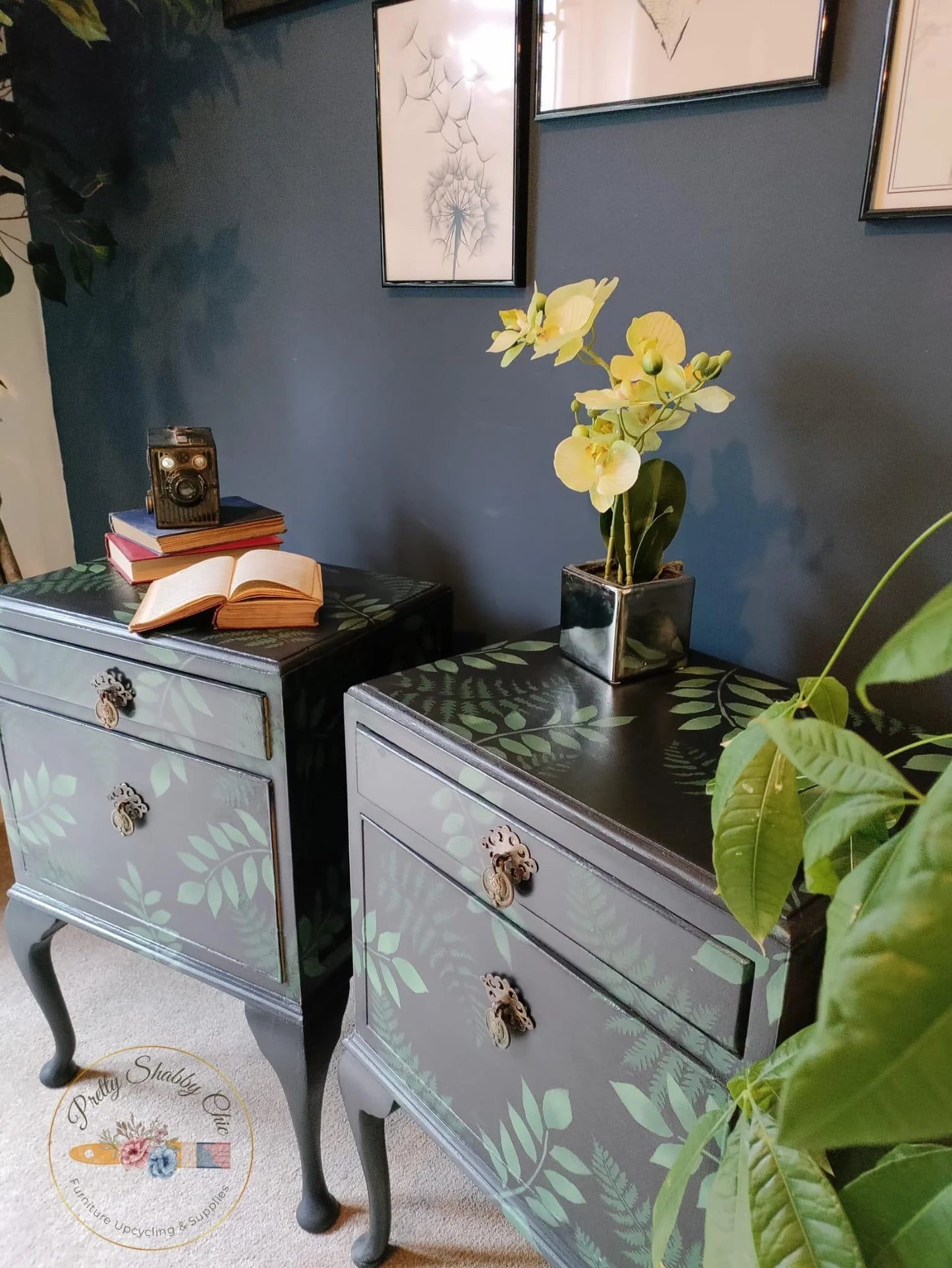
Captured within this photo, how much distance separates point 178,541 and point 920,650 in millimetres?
1039

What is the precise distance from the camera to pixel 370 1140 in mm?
1082

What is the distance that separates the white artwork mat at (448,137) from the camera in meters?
1.10

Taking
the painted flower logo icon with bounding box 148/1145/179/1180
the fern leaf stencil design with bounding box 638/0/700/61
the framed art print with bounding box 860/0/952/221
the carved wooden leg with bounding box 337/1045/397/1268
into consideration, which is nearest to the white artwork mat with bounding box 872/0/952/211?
the framed art print with bounding box 860/0/952/221

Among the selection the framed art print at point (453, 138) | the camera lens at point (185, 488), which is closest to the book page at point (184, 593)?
the camera lens at point (185, 488)

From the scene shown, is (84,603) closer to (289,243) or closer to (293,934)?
(293,934)

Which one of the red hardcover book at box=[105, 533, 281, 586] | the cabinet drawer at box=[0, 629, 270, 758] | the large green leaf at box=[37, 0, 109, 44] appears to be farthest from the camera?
the large green leaf at box=[37, 0, 109, 44]

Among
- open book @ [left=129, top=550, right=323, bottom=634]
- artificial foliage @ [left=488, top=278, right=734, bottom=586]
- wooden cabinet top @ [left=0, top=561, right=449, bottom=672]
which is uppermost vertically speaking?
artificial foliage @ [left=488, top=278, right=734, bottom=586]

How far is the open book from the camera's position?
3.36 feet

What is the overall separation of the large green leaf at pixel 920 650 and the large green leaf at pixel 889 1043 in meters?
0.07

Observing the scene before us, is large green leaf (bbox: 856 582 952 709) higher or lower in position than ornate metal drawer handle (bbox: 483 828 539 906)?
higher

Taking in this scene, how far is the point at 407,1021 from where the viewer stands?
3.08 ft

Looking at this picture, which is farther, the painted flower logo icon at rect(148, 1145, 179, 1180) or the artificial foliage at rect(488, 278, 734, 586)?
the painted flower logo icon at rect(148, 1145, 179, 1180)

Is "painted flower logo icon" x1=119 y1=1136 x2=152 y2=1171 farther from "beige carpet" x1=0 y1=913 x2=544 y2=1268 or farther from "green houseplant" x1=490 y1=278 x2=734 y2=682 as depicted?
"green houseplant" x1=490 y1=278 x2=734 y2=682

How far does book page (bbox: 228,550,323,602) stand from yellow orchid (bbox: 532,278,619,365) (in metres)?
0.41
